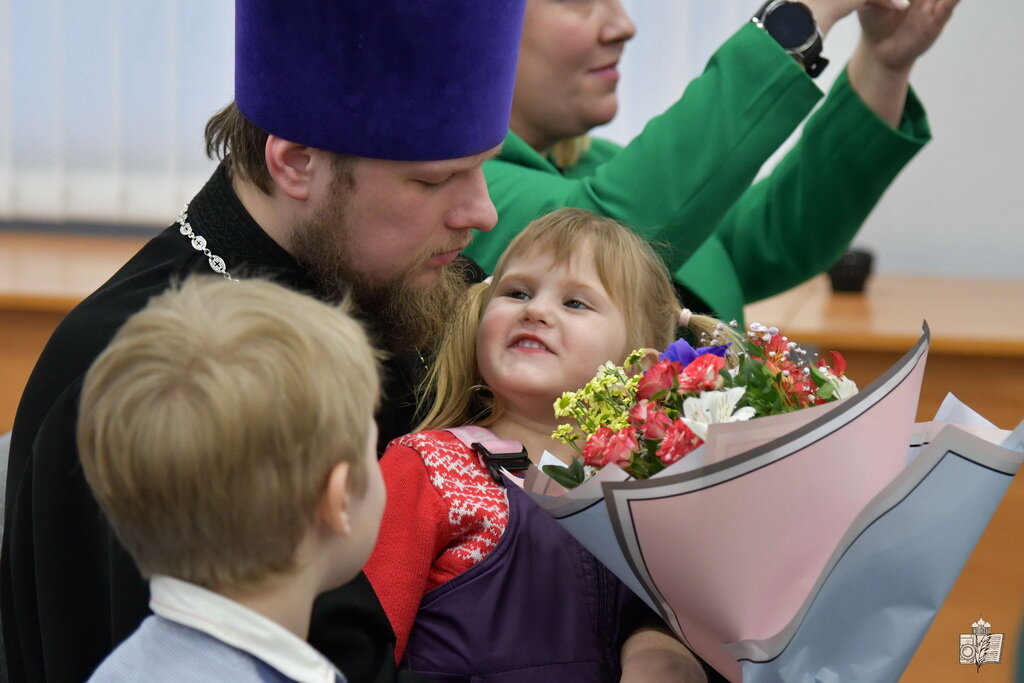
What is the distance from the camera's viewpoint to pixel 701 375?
51.4 inches

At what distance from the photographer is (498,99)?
5.44ft

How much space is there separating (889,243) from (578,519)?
2.61 meters

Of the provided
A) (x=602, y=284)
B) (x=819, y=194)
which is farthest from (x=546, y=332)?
(x=819, y=194)

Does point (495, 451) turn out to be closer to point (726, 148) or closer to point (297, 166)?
point (297, 166)

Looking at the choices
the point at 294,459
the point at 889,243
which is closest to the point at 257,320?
the point at 294,459

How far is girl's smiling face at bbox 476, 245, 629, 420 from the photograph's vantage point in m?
1.63

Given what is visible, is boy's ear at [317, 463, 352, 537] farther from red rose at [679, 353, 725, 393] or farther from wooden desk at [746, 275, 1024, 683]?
wooden desk at [746, 275, 1024, 683]

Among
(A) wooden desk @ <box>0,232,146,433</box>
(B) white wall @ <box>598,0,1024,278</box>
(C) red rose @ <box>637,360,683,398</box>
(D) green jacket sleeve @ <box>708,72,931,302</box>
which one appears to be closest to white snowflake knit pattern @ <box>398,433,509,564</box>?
(C) red rose @ <box>637,360,683,398</box>

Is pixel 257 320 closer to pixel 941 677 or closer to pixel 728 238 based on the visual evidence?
pixel 728 238

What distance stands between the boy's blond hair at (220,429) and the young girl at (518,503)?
38 centimetres

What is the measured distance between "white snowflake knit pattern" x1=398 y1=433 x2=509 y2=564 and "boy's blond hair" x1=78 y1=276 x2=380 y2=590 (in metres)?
0.43

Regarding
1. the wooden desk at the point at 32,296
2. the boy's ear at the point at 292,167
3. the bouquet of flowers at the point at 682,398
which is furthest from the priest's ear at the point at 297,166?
the wooden desk at the point at 32,296

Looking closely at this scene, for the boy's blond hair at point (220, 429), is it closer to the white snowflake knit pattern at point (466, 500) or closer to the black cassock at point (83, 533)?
the black cassock at point (83, 533)

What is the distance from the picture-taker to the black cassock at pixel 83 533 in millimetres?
1302
